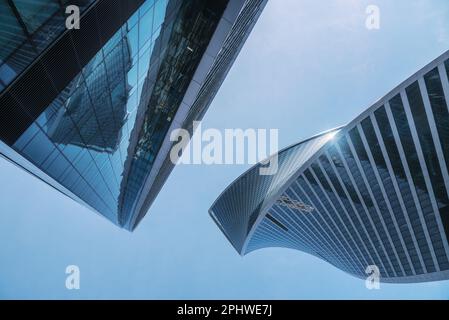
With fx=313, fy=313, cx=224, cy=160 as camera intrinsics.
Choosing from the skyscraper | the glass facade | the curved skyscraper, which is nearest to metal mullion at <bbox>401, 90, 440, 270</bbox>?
the curved skyscraper

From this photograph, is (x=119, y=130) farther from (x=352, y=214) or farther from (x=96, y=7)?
(x=352, y=214)

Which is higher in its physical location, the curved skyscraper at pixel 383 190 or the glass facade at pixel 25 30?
the curved skyscraper at pixel 383 190

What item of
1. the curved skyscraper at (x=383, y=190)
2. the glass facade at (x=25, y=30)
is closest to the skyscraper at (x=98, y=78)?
the glass facade at (x=25, y=30)

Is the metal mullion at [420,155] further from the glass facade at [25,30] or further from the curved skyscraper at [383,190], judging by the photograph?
the glass facade at [25,30]

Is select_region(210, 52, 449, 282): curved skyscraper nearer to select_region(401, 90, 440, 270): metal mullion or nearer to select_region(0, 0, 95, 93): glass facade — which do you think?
select_region(401, 90, 440, 270): metal mullion

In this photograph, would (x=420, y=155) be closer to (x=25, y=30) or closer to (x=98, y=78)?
(x=98, y=78)

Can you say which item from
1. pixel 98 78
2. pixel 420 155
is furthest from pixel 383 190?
pixel 98 78
